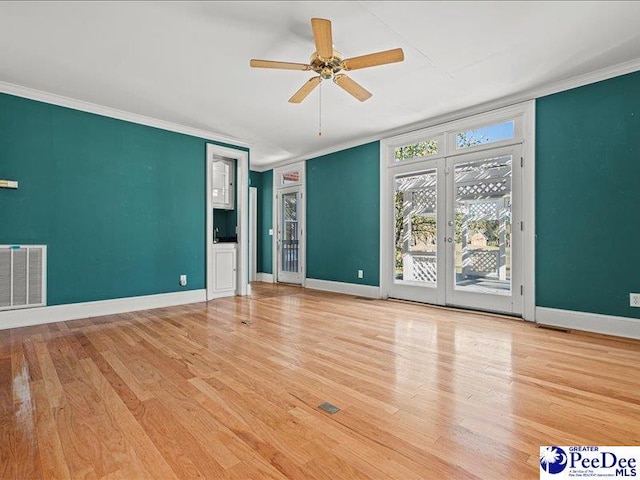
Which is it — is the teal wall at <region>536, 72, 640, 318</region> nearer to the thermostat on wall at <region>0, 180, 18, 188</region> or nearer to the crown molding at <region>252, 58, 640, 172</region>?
the crown molding at <region>252, 58, 640, 172</region>

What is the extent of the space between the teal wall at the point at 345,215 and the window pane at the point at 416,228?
374mm

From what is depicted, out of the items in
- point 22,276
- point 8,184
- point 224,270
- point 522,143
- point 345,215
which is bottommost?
point 224,270

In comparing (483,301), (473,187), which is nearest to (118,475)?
(483,301)

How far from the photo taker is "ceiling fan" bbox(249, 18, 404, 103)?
227 cm

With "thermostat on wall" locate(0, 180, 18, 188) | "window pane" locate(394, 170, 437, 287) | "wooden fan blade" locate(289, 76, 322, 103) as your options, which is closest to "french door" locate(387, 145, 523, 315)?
"window pane" locate(394, 170, 437, 287)

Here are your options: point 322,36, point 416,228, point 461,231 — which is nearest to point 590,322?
point 461,231

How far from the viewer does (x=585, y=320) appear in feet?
11.3

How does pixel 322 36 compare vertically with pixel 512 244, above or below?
above

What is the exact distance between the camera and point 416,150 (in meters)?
5.04

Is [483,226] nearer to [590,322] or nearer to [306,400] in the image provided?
[590,322]

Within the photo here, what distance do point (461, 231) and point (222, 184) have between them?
3937mm

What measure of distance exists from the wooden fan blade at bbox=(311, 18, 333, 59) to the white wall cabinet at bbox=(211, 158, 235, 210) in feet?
11.3

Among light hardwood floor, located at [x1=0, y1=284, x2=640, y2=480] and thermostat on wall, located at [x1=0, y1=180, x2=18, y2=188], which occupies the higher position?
thermostat on wall, located at [x1=0, y1=180, x2=18, y2=188]

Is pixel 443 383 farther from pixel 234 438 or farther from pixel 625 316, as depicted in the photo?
pixel 625 316
